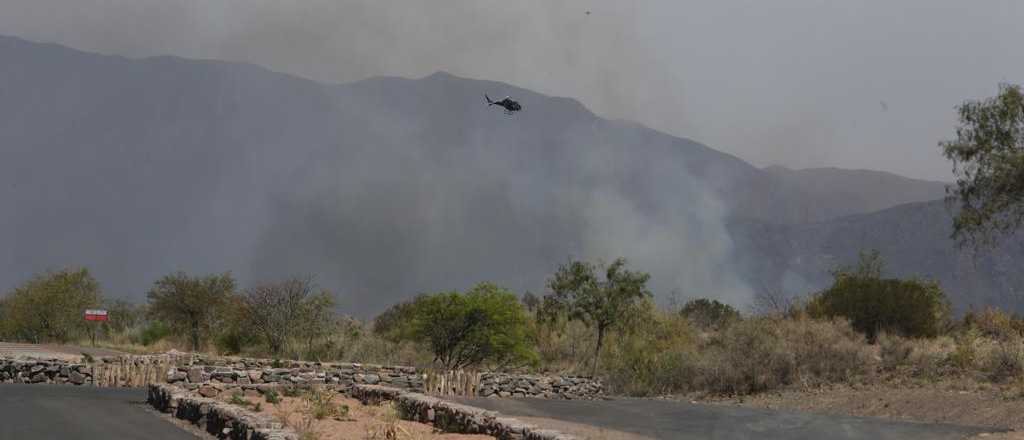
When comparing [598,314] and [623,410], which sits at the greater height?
[598,314]

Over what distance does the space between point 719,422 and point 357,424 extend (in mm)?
9676

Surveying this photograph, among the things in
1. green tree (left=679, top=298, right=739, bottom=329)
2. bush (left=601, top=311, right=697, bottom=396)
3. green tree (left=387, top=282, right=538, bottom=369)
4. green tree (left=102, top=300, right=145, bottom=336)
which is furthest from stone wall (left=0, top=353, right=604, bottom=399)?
green tree (left=102, top=300, right=145, bottom=336)

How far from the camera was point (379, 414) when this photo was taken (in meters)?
24.1

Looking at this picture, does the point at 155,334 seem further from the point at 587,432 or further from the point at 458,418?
the point at 587,432

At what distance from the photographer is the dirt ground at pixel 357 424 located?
1913 cm

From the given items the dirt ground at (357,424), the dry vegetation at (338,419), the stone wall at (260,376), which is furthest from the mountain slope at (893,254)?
the dirt ground at (357,424)

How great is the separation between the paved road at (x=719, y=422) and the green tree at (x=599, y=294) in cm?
1459

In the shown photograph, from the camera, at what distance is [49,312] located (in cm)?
6116

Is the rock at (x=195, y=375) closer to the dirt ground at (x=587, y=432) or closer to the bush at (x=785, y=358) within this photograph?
the dirt ground at (x=587, y=432)

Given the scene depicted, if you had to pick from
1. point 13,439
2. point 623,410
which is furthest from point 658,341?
point 13,439

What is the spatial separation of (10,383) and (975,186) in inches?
1449

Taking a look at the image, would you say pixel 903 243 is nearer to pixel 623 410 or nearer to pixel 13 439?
pixel 623 410

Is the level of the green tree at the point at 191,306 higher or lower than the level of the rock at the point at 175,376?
higher

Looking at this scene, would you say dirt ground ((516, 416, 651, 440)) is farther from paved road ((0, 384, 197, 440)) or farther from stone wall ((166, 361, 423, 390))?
stone wall ((166, 361, 423, 390))
